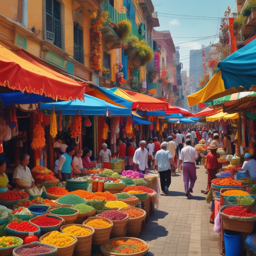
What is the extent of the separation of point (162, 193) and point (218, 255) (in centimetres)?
547

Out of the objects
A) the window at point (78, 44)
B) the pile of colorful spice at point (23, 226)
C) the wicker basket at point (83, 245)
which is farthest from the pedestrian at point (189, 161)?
the window at point (78, 44)

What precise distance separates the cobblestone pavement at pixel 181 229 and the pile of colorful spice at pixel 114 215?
84 cm

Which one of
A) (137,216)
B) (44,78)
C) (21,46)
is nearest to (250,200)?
(137,216)

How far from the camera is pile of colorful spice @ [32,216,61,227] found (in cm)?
480

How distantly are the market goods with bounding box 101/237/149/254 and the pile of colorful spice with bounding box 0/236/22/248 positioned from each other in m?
1.40

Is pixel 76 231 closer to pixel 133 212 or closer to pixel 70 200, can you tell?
pixel 70 200

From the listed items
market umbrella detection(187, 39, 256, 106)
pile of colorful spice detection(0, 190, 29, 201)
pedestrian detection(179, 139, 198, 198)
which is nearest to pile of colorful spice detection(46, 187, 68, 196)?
pile of colorful spice detection(0, 190, 29, 201)

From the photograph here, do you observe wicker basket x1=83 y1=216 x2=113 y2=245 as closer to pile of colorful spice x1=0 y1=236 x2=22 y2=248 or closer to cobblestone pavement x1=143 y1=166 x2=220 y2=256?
cobblestone pavement x1=143 y1=166 x2=220 y2=256

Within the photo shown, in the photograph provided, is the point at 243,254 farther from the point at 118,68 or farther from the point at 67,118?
the point at 118,68

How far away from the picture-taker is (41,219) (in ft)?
16.2

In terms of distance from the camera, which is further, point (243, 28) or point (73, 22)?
point (243, 28)

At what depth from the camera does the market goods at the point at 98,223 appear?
5.12 m

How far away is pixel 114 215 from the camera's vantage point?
5625mm

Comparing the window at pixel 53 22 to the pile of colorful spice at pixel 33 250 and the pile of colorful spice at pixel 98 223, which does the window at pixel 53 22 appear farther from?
the pile of colorful spice at pixel 33 250
